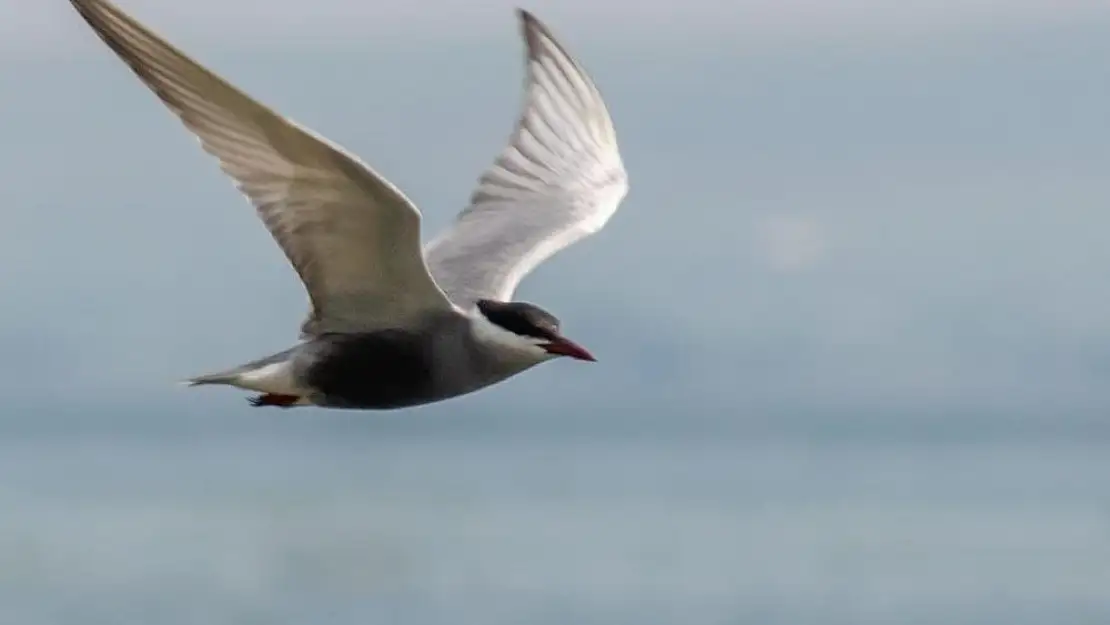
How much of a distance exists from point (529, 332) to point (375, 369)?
2.40 feet

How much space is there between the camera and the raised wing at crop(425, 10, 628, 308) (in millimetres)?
15711

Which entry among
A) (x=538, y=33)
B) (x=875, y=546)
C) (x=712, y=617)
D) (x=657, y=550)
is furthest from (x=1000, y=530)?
(x=538, y=33)

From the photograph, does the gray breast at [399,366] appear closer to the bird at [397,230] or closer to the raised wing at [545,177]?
the bird at [397,230]

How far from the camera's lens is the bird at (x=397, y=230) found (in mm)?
12547

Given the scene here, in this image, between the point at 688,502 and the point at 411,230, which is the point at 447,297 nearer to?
the point at 411,230

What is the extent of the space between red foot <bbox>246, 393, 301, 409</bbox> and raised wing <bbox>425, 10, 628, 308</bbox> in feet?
4.88

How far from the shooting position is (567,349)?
13758 millimetres

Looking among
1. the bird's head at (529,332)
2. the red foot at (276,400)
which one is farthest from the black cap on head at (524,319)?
the red foot at (276,400)

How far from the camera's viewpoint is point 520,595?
78.5m

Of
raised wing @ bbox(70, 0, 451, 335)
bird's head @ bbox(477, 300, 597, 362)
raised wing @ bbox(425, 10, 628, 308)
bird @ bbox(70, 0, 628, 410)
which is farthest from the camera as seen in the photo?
raised wing @ bbox(425, 10, 628, 308)

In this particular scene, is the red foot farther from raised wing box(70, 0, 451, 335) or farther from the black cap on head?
the black cap on head

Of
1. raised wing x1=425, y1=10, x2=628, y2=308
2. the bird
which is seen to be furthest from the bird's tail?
raised wing x1=425, y1=10, x2=628, y2=308

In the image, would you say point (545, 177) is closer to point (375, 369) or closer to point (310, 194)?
point (375, 369)

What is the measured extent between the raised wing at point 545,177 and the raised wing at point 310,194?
1.79 metres
